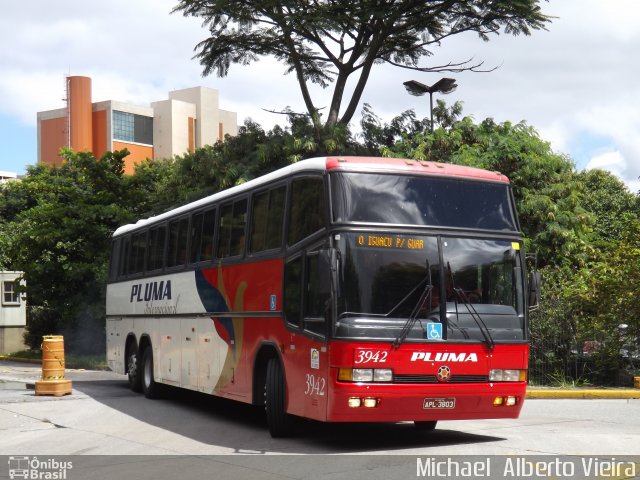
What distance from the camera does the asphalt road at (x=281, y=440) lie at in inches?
418

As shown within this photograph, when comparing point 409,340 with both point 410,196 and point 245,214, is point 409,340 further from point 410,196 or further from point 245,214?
point 245,214

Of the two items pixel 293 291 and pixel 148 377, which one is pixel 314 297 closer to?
pixel 293 291

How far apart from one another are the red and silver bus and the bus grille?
15mm

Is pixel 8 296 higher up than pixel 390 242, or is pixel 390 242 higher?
pixel 390 242

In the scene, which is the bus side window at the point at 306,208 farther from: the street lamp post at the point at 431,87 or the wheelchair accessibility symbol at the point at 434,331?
the street lamp post at the point at 431,87

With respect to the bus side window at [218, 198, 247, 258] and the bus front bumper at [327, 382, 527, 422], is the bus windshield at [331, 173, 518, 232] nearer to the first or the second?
the bus front bumper at [327, 382, 527, 422]

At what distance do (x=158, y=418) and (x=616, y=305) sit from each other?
34.7 feet

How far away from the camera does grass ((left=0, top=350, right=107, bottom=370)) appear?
31861mm

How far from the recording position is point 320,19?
28922 millimetres

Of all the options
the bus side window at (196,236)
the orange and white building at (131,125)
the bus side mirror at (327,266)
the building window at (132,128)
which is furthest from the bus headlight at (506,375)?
the building window at (132,128)

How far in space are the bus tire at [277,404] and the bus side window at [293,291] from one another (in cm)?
84

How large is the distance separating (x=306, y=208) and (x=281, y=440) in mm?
3028

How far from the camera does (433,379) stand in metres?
10.9

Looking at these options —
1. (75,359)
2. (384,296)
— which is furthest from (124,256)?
(75,359)
